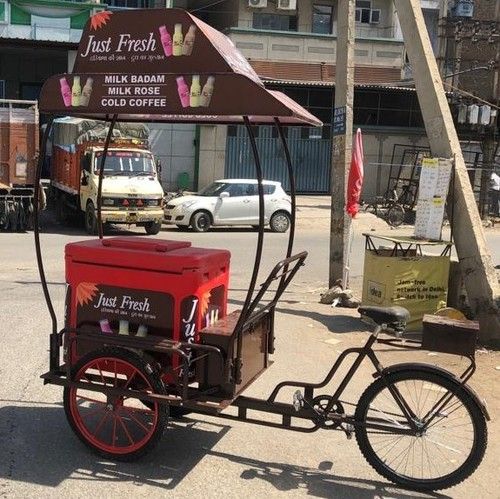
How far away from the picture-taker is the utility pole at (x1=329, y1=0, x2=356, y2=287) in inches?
381

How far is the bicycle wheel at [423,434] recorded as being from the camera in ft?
13.4

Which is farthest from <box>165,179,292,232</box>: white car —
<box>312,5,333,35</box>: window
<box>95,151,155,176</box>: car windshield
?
<box>312,5,333,35</box>: window

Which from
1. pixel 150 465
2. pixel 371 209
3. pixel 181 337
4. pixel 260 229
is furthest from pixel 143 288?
pixel 371 209

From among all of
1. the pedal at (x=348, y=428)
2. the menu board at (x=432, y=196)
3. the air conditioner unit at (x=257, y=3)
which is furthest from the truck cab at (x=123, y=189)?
the pedal at (x=348, y=428)

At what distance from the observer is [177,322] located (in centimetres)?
435

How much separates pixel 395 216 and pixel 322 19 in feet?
37.2

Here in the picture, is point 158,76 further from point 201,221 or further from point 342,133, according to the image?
point 201,221

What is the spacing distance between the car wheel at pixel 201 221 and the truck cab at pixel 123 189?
103cm

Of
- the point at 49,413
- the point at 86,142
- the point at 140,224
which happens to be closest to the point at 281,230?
the point at 140,224

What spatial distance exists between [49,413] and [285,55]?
975 inches

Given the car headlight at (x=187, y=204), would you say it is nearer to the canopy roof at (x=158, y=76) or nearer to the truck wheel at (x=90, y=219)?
the truck wheel at (x=90, y=219)

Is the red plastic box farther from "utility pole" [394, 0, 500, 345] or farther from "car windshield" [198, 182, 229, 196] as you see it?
"car windshield" [198, 182, 229, 196]

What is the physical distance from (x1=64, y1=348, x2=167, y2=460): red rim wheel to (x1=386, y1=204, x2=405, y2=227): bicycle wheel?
1929cm

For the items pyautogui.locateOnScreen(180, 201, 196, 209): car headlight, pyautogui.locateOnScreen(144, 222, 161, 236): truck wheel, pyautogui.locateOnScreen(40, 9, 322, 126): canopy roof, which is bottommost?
pyautogui.locateOnScreen(144, 222, 161, 236): truck wheel
